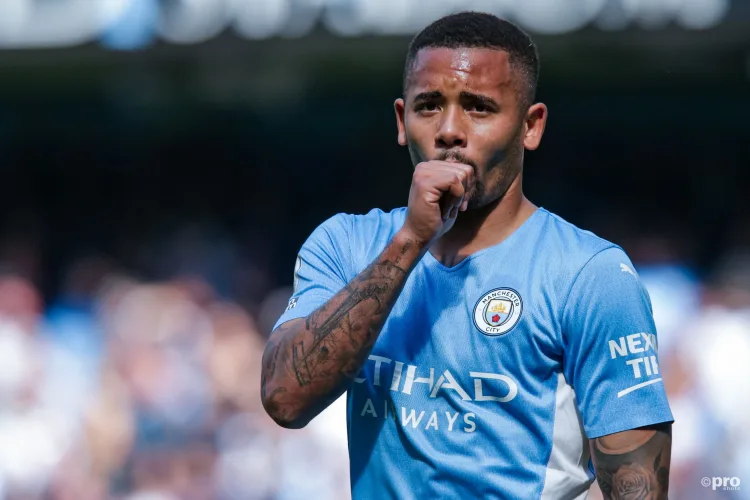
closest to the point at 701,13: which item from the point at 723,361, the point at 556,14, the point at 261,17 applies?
the point at 556,14

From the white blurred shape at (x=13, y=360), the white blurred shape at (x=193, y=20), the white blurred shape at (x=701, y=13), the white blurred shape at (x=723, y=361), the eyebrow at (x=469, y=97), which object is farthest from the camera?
the white blurred shape at (x=13, y=360)

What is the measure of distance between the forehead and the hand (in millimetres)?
219

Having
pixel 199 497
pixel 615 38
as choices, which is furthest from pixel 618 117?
pixel 199 497

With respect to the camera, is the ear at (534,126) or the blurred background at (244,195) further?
the blurred background at (244,195)

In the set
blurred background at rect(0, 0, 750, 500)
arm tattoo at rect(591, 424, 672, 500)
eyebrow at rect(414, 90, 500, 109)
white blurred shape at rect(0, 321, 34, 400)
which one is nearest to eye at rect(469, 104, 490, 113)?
eyebrow at rect(414, 90, 500, 109)

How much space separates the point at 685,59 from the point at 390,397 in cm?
491

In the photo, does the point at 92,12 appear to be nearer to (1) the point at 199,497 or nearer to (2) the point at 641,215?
(1) the point at 199,497

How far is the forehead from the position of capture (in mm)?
2146

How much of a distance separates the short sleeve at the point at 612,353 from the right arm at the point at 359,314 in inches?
12.8

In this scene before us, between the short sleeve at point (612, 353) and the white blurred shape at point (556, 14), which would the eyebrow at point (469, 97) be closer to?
the short sleeve at point (612, 353)

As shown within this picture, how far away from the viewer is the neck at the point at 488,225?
2.26 meters

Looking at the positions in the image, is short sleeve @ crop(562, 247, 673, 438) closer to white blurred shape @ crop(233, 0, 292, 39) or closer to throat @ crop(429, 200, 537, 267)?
throat @ crop(429, 200, 537, 267)

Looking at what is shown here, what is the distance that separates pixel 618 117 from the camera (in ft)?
24.3

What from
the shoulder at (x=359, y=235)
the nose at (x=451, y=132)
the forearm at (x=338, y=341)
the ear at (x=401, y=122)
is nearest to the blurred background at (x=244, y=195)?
the ear at (x=401, y=122)
